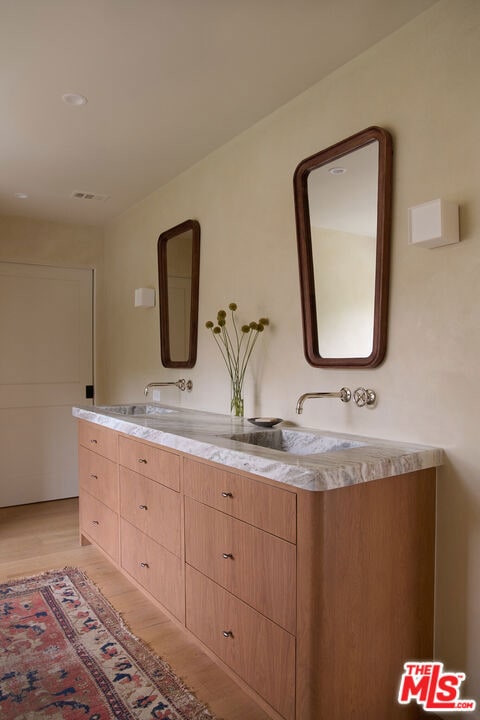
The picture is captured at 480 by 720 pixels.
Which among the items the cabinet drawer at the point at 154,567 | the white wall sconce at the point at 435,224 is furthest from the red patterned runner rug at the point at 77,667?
the white wall sconce at the point at 435,224

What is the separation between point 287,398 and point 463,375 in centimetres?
95

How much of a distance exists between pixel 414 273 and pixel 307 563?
43.0 inches

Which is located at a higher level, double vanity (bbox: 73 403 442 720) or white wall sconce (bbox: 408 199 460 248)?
white wall sconce (bbox: 408 199 460 248)

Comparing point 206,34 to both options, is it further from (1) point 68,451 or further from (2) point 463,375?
(1) point 68,451

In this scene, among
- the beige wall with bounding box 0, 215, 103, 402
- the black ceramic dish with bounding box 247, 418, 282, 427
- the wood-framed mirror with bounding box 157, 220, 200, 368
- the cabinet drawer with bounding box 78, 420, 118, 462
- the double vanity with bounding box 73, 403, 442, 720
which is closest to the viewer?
the double vanity with bounding box 73, 403, 442, 720

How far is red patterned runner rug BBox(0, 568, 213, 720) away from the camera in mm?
1836

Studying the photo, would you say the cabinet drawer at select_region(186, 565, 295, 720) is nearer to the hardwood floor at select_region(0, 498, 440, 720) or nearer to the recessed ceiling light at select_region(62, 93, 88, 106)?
the hardwood floor at select_region(0, 498, 440, 720)

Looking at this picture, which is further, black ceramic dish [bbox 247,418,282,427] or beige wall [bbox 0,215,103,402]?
beige wall [bbox 0,215,103,402]

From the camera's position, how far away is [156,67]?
223 centimetres

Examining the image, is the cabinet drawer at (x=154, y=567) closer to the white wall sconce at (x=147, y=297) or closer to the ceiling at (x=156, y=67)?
the white wall sconce at (x=147, y=297)

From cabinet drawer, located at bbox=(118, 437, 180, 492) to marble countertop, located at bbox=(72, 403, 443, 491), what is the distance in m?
0.06

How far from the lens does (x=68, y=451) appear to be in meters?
4.75

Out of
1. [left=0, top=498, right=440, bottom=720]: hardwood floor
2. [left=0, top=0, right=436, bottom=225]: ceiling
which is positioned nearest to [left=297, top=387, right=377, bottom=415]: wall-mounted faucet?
[left=0, top=498, right=440, bottom=720]: hardwood floor

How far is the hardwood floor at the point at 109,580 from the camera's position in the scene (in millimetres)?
1931
